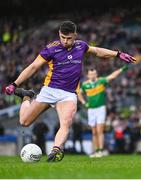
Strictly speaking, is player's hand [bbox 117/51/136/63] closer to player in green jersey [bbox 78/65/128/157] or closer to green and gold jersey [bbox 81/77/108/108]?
player in green jersey [bbox 78/65/128/157]

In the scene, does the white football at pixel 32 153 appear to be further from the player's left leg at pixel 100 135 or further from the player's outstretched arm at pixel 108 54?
the player's left leg at pixel 100 135

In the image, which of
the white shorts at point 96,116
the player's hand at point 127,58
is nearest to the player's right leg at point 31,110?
the player's hand at point 127,58

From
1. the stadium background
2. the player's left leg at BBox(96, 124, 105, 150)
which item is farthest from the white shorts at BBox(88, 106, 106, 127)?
the stadium background

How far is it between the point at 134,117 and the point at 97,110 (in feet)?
29.9

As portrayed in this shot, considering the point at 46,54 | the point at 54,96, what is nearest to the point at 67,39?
the point at 46,54

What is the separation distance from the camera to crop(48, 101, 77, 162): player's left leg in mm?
13578

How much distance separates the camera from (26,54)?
38.1 m

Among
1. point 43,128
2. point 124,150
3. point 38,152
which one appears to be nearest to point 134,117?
point 124,150

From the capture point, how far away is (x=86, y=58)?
26.2 meters

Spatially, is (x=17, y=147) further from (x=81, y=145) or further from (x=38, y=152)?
(x=38, y=152)

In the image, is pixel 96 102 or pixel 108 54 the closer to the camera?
pixel 108 54

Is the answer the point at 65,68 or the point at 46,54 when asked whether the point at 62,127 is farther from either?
the point at 46,54

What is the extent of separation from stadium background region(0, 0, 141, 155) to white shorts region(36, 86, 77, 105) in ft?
28.1

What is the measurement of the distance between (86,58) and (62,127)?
12448 mm
